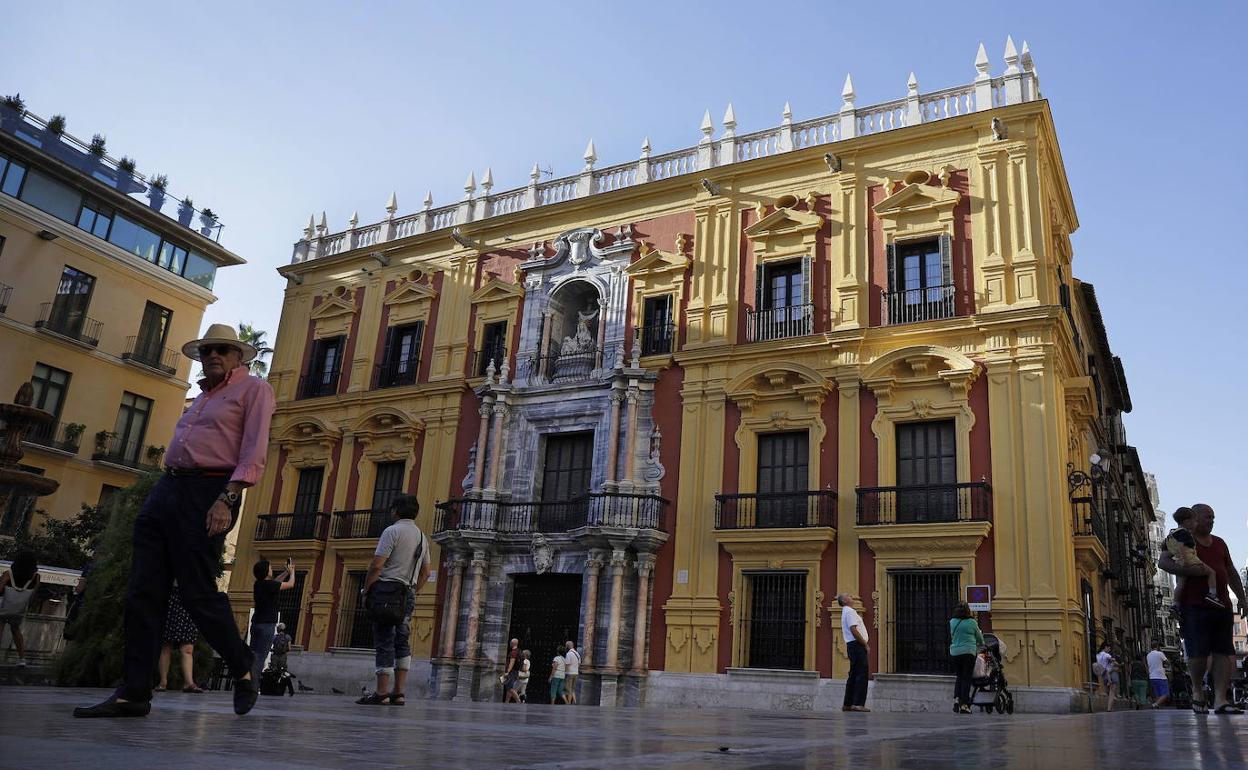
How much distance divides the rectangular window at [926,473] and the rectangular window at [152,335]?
873 inches

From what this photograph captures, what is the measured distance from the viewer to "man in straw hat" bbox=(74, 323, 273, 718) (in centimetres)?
452

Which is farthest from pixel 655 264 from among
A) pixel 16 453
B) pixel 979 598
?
pixel 16 453

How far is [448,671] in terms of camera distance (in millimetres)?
19297

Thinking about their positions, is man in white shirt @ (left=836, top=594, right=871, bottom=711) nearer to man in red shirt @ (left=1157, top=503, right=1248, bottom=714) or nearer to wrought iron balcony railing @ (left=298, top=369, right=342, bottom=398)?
man in red shirt @ (left=1157, top=503, right=1248, bottom=714)

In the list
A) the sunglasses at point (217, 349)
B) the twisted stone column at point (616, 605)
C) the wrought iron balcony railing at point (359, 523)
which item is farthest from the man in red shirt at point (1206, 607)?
the wrought iron balcony railing at point (359, 523)

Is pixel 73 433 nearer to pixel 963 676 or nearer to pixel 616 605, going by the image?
pixel 616 605

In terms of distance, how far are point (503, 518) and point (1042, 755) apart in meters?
17.4

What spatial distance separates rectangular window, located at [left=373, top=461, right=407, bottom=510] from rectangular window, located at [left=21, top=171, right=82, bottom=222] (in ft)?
39.8

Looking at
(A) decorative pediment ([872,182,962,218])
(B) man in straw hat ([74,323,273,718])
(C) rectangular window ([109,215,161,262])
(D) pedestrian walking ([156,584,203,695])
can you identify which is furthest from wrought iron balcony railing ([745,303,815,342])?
(C) rectangular window ([109,215,161,262])

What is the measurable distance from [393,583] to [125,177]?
82.4 feet

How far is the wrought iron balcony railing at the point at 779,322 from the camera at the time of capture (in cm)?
1866

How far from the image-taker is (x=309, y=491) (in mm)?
23922

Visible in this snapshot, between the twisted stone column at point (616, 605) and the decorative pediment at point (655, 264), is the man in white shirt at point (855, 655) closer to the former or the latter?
the twisted stone column at point (616, 605)

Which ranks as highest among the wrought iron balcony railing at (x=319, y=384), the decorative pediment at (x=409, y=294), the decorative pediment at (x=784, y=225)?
the decorative pediment at (x=784, y=225)
